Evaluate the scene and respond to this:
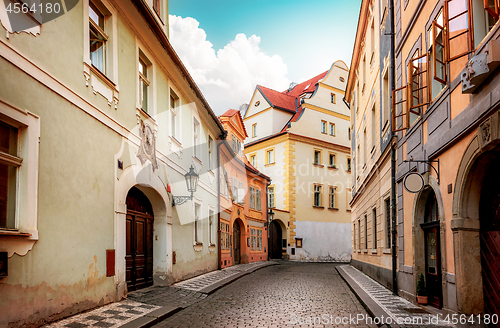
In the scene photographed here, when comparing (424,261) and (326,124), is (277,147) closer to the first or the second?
(326,124)

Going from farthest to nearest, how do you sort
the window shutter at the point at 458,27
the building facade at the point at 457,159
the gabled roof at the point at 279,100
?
the gabled roof at the point at 279,100 < the window shutter at the point at 458,27 < the building facade at the point at 457,159

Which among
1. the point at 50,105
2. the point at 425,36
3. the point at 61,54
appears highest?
the point at 425,36

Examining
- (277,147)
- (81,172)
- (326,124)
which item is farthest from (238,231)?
(81,172)

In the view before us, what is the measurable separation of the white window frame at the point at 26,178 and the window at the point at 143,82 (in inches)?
196

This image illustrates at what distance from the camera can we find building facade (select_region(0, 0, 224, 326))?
20.7 ft

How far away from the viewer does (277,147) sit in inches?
1513

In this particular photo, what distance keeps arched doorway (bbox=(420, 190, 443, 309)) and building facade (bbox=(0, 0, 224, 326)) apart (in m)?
6.61

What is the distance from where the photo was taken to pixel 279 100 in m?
41.5

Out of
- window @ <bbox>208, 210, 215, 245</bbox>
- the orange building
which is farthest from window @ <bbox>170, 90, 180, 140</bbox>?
the orange building

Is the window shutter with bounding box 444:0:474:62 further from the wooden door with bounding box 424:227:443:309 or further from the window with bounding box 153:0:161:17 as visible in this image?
the window with bounding box 153:0:161:17

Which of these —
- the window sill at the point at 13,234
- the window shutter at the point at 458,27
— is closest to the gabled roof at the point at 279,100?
the window shutter at the point at 458,27

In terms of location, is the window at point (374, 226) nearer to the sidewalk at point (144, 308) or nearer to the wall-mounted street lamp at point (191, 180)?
the sidewalk at point (144, 308)

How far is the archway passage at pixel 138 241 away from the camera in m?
11.0

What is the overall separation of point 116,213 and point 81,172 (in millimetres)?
1705
